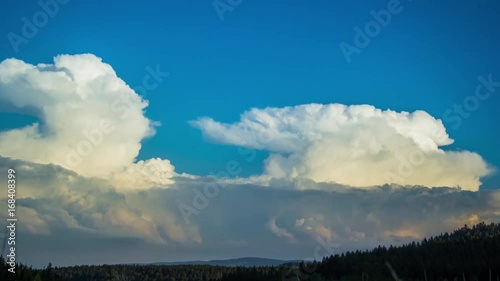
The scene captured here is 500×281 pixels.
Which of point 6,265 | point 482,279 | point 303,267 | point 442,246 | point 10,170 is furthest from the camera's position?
point 442,246

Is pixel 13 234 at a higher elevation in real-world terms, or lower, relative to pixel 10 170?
lower

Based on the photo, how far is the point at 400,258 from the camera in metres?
183

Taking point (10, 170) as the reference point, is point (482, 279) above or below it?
below

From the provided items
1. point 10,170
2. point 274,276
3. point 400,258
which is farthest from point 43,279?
point 400,258

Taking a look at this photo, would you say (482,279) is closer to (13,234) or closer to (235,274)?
(235,274)

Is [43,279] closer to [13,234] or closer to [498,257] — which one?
[13,234]

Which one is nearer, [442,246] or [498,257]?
[498,257]

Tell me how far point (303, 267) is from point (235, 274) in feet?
151

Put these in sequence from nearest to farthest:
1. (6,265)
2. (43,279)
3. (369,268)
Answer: (6,265), (43,279), (369,268)

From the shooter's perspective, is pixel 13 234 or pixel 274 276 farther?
pixel 274 276

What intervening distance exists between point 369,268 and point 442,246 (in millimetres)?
42758

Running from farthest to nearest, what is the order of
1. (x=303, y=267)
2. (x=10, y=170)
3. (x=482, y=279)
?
(x=303, y=267), (x=482, y=279), (x=10, y=170)

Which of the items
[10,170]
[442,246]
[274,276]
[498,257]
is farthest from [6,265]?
[442,246]

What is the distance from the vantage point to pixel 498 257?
501 feet
